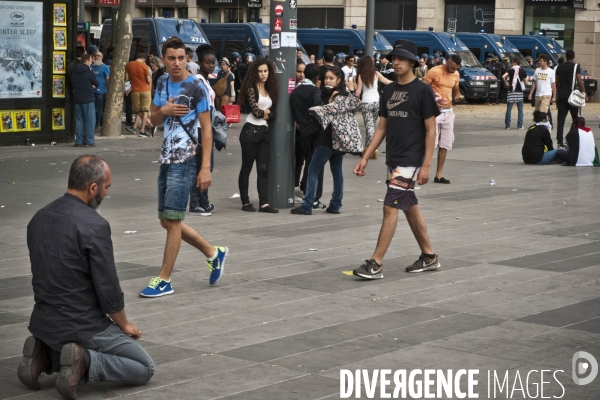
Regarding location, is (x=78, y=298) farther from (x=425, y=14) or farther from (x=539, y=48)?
(x=425, y=14)

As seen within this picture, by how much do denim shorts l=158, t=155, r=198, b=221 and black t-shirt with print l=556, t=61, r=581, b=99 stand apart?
13.7 meters

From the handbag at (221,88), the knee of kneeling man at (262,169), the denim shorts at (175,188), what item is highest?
the handbag at (221,88)

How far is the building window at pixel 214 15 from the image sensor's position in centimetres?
5272

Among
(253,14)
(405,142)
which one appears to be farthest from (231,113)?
(253,14)

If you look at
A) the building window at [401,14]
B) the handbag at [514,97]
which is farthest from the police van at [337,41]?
the building window at [401,14]

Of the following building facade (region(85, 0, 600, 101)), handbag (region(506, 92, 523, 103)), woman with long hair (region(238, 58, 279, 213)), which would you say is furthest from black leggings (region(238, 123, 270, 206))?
building facade (region(85, 0, 600, 101))

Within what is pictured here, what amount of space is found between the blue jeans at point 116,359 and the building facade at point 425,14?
132ft

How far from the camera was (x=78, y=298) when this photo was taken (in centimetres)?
495

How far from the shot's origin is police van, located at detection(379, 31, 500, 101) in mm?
34938

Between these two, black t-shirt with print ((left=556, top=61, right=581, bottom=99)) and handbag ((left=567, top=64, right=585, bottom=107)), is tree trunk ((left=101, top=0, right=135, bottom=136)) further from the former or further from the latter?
handbag ((left=567, top=64, right=585, bottom=107))

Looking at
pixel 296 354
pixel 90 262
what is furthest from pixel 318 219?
pixel 90 262

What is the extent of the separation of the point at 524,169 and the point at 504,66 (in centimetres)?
2159

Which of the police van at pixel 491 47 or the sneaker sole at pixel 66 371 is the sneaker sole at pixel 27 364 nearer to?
the sneaker sole at pixel 66 371

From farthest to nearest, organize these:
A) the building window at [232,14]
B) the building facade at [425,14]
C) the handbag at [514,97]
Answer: the building window at [232,14], the building facade at [425,14], the handbag at [514,97]
